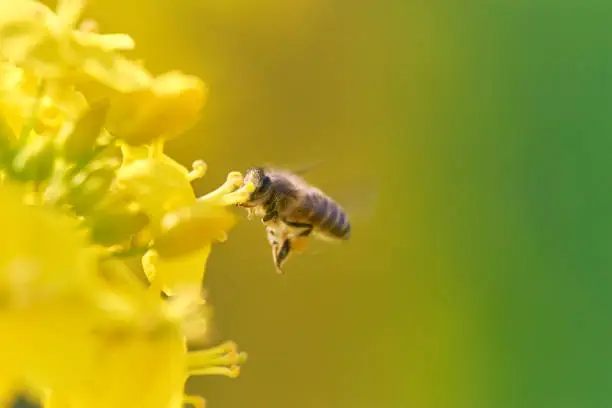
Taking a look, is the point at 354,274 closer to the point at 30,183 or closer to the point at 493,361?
the point at 493,361

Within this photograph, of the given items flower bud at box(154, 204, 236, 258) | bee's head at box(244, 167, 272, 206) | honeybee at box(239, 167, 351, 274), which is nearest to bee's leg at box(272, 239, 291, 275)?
honeybee at box(239, 167, 351, 274)

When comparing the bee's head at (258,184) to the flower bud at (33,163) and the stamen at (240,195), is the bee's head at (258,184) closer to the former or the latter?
the stamen at (240,195)

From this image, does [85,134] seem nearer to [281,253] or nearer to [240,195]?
[240,195]

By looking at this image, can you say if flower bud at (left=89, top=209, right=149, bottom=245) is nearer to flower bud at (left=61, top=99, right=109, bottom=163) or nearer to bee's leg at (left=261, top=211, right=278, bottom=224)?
flower bud at (left=61, top=99, right=109, bottom=163)

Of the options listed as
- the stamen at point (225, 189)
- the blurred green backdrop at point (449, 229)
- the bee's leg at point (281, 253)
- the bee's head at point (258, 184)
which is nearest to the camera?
the stamen at point (225, 189)

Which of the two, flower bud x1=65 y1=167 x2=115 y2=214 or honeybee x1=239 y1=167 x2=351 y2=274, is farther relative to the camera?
honeybee x1=239 y1=167 x2=351 y2=274

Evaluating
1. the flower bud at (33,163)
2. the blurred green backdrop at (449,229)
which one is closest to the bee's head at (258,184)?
the flower bud at (33,163)

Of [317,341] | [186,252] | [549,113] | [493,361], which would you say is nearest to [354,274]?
[317,341]
